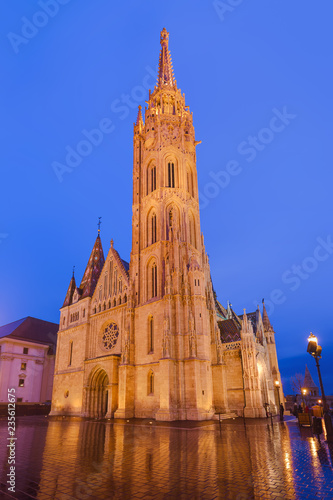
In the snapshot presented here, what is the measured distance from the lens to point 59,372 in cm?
4072

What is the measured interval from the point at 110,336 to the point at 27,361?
23.2 meters

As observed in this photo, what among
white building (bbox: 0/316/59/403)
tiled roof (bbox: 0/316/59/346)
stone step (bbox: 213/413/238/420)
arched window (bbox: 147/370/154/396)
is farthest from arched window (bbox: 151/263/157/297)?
tiled roof (bbox: 0/316/59/346)

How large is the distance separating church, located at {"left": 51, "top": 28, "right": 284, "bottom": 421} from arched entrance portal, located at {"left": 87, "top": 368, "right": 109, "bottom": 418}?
0.11m

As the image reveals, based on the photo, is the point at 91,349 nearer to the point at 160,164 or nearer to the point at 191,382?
the point at 191,382

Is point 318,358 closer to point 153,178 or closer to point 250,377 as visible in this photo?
point 250,377

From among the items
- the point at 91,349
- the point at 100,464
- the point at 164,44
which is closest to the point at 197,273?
the point at 91,349

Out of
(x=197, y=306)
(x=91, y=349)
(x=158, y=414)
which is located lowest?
(x=158, y=414)

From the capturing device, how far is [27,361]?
5103 cm

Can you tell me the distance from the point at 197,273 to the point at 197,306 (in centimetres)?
340

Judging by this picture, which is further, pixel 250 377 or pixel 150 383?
pixel 250 377

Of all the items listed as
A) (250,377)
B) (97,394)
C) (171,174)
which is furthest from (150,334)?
(171,174)

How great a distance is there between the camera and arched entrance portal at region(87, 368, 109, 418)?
3484 centimetres

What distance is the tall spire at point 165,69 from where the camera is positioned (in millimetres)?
48469

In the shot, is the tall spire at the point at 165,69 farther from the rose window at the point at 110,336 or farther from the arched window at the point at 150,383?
the arched window at the point at 150,383
